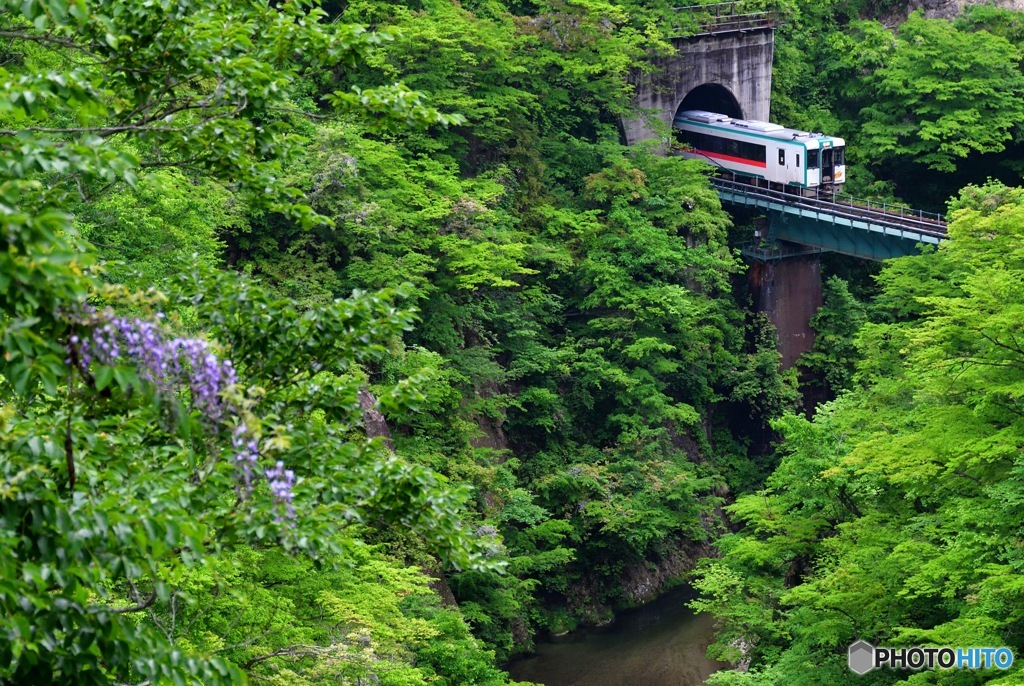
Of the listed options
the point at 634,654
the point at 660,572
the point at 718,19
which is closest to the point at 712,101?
the point at 718,19

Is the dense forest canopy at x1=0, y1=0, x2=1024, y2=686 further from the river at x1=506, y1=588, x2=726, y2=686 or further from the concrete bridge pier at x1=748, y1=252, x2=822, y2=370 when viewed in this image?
the river at x1=506, y1=588, x2=726, y2=686

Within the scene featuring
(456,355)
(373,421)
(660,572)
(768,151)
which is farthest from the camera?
(768,151)

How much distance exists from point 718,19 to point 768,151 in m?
5.85

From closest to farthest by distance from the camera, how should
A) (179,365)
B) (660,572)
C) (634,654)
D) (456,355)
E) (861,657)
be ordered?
(179,365)
(861,657)
(456,355)
(634,654)
(660,572)

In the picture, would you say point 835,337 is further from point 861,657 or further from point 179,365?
point 179,365

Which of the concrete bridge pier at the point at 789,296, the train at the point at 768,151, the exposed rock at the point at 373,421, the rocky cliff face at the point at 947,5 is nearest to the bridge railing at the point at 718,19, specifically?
the train at the point at 768,151

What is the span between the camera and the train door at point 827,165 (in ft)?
125

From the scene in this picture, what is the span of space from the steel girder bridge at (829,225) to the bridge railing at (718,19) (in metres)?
5.00

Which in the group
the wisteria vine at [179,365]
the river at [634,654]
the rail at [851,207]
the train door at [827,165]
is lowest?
the river at [634,654]

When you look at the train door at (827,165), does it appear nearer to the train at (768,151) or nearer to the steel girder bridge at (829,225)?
the train at (768,151)

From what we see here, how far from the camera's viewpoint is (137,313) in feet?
22.0

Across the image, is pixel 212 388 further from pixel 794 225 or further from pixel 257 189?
pixel 794 225

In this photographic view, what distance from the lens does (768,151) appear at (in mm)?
38031

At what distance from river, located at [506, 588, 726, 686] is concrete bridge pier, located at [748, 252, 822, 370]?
1116cm
